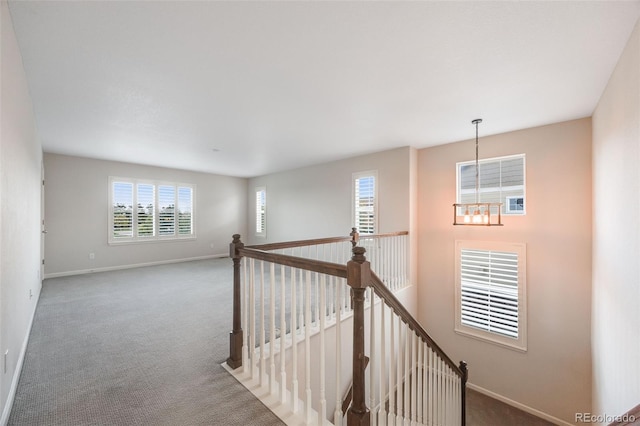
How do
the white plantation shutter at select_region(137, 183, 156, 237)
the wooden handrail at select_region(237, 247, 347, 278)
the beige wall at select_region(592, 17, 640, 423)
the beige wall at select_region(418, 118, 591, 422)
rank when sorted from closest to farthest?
the wooden handrail at select_region(237, 247, 347, 278)
the beige wall at select_region(592, 17, 640, 423)
the beige wall at select_region(418, 118, 591, 422)
the white plantation shutter at select_region(137, 183, 156, 237)

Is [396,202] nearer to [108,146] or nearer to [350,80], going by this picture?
[350,80]

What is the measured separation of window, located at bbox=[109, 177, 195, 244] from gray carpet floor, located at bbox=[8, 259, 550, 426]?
1.94 m

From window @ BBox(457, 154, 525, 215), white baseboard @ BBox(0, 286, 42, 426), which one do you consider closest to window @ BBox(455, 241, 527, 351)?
window @ BBox(457, 154, 525, 215)

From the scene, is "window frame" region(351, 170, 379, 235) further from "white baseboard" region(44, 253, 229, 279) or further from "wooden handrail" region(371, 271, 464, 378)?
"white baseboard" region(44, 253, 229, 279)

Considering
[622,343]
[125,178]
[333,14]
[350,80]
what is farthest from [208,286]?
[622,343]

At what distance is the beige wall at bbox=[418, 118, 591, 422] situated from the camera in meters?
A: 3.50

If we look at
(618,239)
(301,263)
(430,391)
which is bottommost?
(430,391)

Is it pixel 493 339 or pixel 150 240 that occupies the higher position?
pixel 150 240

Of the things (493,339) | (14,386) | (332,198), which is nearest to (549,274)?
(493,339)

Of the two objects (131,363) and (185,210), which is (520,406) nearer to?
(131,363)

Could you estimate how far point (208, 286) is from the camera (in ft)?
15.6

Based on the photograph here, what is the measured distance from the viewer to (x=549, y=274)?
3.72 m

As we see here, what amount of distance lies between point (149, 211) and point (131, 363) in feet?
17.0

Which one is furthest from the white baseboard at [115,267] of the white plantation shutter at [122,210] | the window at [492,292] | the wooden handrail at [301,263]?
the window at [492,292]
